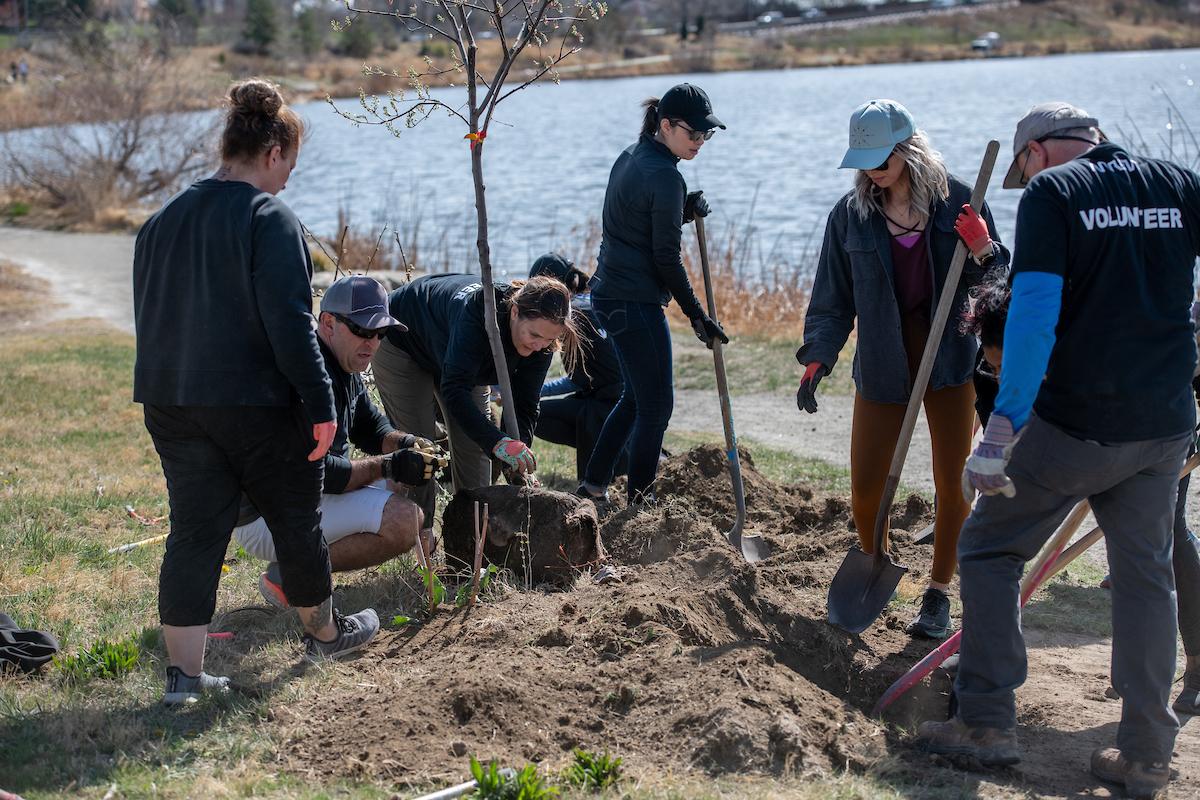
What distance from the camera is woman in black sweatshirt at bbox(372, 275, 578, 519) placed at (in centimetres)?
501

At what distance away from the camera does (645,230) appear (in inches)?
227

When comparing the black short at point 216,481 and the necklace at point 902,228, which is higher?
the necklace at point 902,228

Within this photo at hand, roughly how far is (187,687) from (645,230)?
115 inches

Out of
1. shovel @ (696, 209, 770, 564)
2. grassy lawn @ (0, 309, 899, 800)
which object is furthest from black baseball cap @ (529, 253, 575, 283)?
grassy lawn @ (0, 309, 899, 800)

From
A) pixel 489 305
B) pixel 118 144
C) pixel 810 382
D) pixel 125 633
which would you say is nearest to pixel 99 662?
pixel 125 633

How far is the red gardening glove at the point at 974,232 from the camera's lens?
430 centimetres

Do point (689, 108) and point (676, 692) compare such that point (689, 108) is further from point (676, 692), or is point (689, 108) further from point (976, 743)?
point (976, 743)

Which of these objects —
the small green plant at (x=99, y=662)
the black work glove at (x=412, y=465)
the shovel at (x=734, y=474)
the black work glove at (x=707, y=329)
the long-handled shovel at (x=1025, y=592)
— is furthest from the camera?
the black work glove at (x=707, y=329)

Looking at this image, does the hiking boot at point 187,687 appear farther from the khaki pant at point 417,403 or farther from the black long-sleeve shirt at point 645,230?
the black long-sleeve shirt at point 645,230

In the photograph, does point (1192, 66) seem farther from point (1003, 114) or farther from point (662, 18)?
point (662, 18)

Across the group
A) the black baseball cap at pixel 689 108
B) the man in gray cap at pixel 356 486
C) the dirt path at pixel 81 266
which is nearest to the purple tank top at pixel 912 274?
the black baseball cap at pixel 689 108

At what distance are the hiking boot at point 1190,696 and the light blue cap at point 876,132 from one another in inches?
82.7

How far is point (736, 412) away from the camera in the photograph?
9305mm

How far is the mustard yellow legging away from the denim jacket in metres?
0.09
